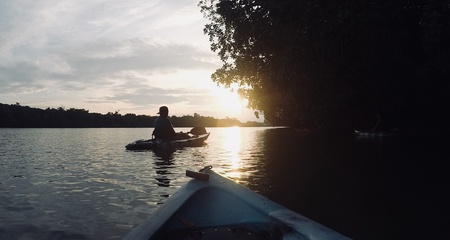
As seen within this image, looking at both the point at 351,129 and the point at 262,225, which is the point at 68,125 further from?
the point at 262,225

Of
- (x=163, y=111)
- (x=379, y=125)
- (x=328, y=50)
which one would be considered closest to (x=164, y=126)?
(x=163, y=111)

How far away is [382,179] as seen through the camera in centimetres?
1070

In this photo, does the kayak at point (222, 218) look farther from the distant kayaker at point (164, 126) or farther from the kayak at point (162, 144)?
the kayak at point (162, 144)

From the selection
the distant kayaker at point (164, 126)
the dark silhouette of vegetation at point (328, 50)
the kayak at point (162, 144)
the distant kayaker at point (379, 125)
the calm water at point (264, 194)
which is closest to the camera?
the calm water at point (264, 194)

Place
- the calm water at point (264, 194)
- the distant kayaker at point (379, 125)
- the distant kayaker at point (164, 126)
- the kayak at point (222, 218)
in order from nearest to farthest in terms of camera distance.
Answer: the kayak at point (222, 218) < the calm water at point (264, 194) < the distant kayaker at point (164, 126) < the distant kayaker at point (379, 125)

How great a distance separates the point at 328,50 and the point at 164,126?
9.75 metres

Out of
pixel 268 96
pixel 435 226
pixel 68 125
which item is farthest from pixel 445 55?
pixel 68 125

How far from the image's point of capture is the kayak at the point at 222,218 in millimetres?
3889

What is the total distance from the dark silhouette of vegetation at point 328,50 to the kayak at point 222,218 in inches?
465

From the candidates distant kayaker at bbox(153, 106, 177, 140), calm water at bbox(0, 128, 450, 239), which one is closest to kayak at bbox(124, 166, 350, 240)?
calm water at bbox(0, 128, 450, 239)

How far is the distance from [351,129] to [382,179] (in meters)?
39.9

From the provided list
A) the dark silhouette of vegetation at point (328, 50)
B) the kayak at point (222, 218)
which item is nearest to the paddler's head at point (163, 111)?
the dark silhouette of vegetation at point (328, 50)

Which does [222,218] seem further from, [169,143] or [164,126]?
[169,143]

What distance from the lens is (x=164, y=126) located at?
1802 centimetres
